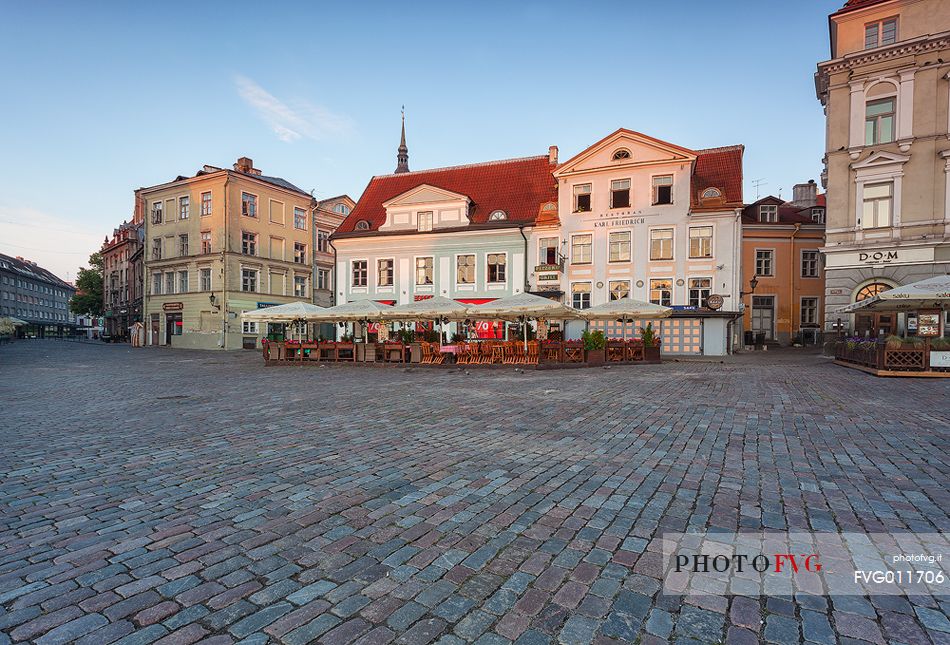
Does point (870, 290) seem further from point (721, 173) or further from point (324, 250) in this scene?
point (324, 250)

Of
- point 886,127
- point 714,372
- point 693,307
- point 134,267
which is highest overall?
point 886,127

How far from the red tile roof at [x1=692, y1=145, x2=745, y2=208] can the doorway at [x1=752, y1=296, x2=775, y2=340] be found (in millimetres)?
12875

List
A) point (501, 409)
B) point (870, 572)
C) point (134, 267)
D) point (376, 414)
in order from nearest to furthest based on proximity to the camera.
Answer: point (870, 572)
point (376, 414)
point (501, 409)
point (134, 267)

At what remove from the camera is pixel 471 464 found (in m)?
5.00

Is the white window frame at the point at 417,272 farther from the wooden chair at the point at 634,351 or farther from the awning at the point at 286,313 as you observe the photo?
the wooden chair at the point at 634,351

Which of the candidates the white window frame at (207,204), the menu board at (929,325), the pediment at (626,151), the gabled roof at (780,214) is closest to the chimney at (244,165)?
the white window frame at (207,204)

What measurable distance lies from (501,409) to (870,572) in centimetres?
600

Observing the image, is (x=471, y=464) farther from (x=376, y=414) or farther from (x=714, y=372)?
(x=714, y=372)

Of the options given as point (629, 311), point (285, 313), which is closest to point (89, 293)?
point (285, 313)

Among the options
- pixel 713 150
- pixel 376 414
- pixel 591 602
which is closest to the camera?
pixel 591 602

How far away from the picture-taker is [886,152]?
22.4m

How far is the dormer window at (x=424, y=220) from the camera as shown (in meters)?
31.2

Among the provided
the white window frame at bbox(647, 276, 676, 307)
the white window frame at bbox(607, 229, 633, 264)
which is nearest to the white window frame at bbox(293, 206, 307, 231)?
the white window frame at bbox(607, 229, 633, 264)

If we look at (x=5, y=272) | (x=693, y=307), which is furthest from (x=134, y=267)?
(x=693, y=307)
